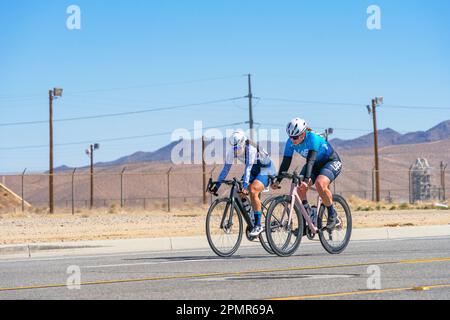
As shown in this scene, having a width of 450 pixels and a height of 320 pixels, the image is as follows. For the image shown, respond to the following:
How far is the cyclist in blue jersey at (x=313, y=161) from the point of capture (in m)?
13.0

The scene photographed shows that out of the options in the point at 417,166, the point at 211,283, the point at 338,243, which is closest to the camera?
the point at 211,283

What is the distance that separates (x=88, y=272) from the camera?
39.0 feet

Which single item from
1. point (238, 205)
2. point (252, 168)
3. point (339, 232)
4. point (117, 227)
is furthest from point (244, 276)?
point (117, 227)

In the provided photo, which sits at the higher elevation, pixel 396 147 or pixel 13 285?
pixel 396 147

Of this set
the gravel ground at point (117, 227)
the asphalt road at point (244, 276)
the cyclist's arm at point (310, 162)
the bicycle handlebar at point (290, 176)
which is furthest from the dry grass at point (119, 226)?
the cyclist's arm at point (310, 162)

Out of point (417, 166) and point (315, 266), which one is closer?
point (315, 266)

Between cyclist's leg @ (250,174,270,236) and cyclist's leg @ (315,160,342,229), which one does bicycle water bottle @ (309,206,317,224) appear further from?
cyclist's leg @ (250,174,270,236)

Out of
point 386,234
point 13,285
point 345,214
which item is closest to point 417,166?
point 386,234

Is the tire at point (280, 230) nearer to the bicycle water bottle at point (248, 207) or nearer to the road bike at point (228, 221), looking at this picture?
the road bike at point (228, 221)

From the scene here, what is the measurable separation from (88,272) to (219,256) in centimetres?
273

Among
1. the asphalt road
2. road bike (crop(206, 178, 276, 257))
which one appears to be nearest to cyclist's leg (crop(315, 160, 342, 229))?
the asphalt road

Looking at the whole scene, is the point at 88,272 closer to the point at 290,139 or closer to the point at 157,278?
the point at 157,278

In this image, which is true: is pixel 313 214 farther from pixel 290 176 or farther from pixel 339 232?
pixel 339 232

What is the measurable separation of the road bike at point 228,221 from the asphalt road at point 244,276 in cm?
24
